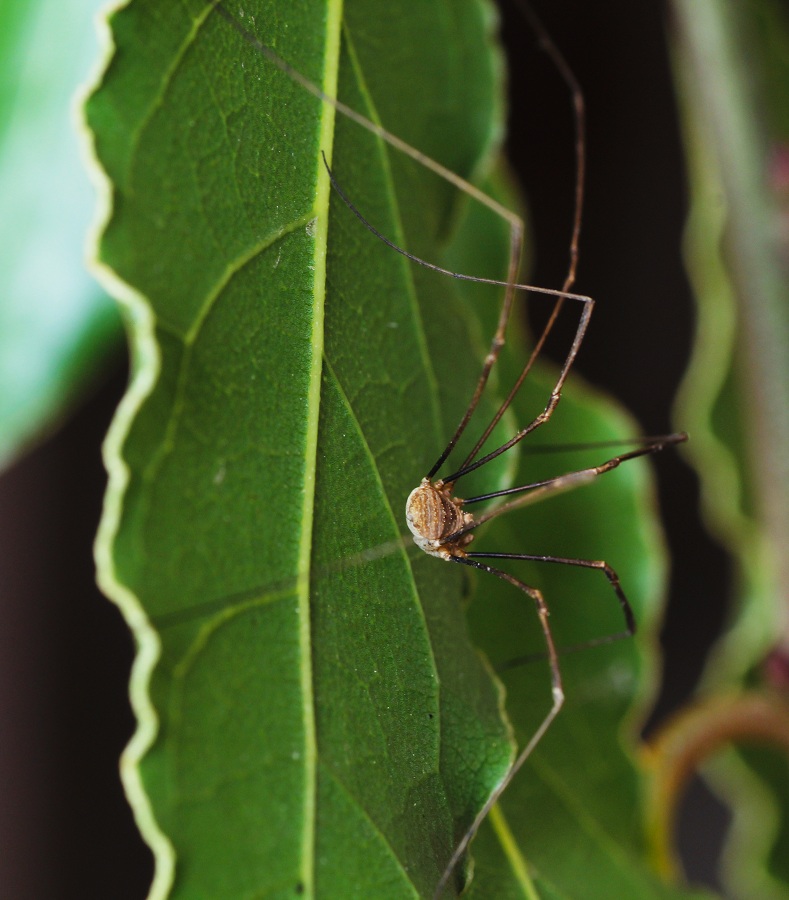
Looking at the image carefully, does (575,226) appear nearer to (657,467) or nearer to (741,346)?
(741,346)

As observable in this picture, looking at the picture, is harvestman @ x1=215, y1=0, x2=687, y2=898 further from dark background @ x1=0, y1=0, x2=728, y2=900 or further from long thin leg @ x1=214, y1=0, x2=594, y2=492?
dark background @ x1=0, y1=0, x2=728, y2=900

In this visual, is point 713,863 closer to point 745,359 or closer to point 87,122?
point 745,359

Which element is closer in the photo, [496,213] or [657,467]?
[496,213]

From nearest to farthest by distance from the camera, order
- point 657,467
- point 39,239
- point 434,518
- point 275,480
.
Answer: point 275,480 → point 434,518 → point 39,239 → point 657,467

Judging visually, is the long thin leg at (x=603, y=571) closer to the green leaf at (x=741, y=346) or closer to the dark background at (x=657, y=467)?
the green leaf at (x=741, y=346)

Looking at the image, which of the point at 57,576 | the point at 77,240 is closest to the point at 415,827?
the point at 77,240

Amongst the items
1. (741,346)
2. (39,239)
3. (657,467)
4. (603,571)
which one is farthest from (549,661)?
(657,467)

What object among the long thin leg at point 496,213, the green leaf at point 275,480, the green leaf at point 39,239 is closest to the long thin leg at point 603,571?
the long thin leg at point 496,213
